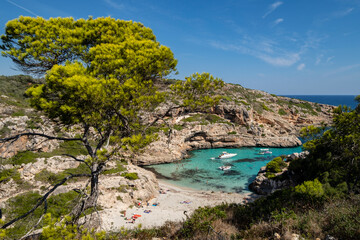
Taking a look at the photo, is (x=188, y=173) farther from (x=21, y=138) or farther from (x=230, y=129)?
(x=21, y=138)

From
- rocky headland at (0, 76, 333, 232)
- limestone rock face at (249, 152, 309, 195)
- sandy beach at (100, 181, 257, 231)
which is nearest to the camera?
sandy beach at (100, 181, 257, 231)

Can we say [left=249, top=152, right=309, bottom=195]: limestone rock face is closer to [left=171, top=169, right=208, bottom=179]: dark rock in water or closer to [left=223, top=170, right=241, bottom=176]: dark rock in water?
[left=223, top=170, right=241, bottom=176]: dark rock in water

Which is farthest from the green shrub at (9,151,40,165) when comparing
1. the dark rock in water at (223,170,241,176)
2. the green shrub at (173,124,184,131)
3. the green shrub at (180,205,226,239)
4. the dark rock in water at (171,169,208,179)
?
the green shrub at (173,124,184,131)

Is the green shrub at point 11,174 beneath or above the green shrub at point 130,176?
above

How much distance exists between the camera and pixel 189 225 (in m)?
6.36

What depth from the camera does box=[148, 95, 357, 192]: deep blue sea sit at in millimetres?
22625

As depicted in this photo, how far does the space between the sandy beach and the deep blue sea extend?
1.96 metres

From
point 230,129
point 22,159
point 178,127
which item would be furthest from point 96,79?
point 230,129

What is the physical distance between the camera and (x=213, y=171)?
26938 mm

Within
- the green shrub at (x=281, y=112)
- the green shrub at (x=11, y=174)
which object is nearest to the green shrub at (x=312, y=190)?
the green shrub at (x=11, y=174)

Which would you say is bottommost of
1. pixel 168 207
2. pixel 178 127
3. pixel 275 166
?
pixel 168 207

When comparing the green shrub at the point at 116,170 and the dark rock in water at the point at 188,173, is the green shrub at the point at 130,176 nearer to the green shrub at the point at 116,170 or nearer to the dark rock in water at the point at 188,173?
the green shrub at the point at 116,170

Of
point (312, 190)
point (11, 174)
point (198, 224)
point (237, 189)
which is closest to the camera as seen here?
point (198, 224)

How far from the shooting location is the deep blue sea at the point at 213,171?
22625mm
